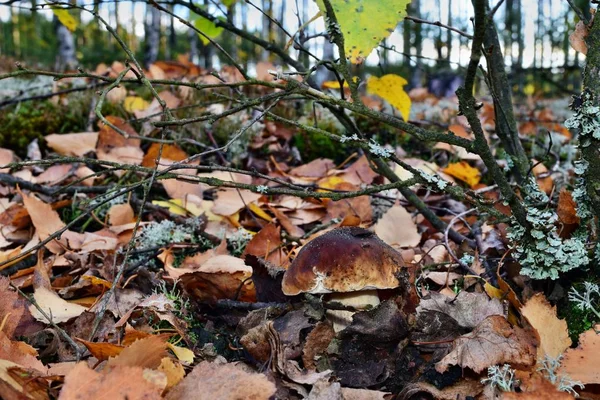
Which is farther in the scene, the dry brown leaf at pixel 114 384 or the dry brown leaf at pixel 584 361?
the dry brown leaf at pixel 584 361

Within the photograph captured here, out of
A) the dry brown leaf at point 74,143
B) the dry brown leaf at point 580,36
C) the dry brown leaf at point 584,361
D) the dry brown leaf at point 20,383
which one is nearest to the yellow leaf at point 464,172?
the dry brown leaf at point 580,36

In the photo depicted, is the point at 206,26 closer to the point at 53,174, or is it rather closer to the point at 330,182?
the point at 330,182

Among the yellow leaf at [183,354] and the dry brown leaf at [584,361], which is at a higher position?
the dry brown leaf at [584,361]

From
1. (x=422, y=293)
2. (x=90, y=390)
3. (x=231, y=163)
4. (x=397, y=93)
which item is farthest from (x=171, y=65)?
(x=90, y=390)

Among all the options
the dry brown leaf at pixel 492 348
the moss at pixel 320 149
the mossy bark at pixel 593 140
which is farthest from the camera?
the moss at pixel 320 149

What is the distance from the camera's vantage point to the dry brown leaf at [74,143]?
296 centimetres

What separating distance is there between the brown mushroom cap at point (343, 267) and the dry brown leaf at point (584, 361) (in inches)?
18.5

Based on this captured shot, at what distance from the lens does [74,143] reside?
9.80 ft

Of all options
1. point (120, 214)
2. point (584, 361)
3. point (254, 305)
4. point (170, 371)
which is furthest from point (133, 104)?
point (584, 361)

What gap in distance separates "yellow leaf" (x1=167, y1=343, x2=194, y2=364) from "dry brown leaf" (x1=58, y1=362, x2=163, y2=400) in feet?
1.11

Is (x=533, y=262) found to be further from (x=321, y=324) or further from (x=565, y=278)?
(x=321, y=324)

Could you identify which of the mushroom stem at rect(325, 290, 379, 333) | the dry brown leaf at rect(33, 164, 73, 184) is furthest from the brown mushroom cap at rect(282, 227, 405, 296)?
the dry brown leaf at rect(33, 164, 73, 184)

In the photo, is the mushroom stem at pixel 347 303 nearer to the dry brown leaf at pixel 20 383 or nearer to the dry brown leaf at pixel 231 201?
the dry brown leaf at pixel 20 383

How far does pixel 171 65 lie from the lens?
4801 mm
